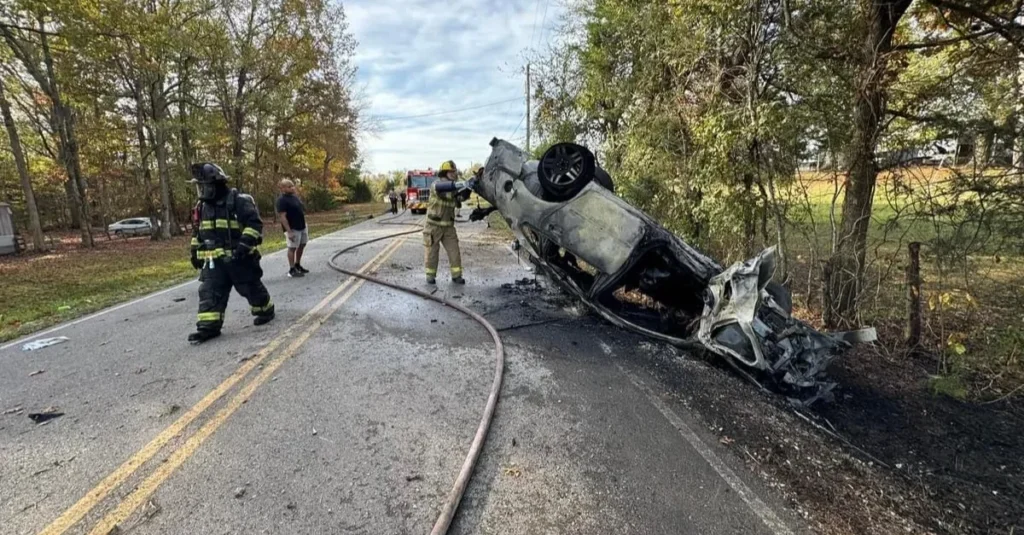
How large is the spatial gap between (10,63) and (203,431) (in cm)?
1852

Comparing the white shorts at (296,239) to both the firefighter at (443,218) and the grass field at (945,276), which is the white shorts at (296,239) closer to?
the firefighter at (443,218)

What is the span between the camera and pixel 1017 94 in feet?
11.9

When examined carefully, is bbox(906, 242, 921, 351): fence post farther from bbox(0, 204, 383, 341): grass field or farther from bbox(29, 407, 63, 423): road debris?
bbox(0, 204, 383, 341): grass field

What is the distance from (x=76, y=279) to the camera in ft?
29.9

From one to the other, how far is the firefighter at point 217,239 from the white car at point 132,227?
79.8 feet

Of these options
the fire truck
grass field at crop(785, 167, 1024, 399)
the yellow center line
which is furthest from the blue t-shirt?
the fire truck

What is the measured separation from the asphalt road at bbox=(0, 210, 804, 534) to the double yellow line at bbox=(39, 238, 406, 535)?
12 millimetres

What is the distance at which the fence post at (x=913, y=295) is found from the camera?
4259 millimetres

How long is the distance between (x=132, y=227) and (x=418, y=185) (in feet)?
48.9

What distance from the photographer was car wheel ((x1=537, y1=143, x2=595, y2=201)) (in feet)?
15.4

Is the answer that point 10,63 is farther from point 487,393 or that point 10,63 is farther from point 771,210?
point 771,210

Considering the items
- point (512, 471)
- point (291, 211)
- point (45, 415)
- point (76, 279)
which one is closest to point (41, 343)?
point (45, 415)

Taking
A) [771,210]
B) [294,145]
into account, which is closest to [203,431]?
[771,210]

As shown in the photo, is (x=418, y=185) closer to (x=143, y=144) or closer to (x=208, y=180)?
(x=143, y=144)
